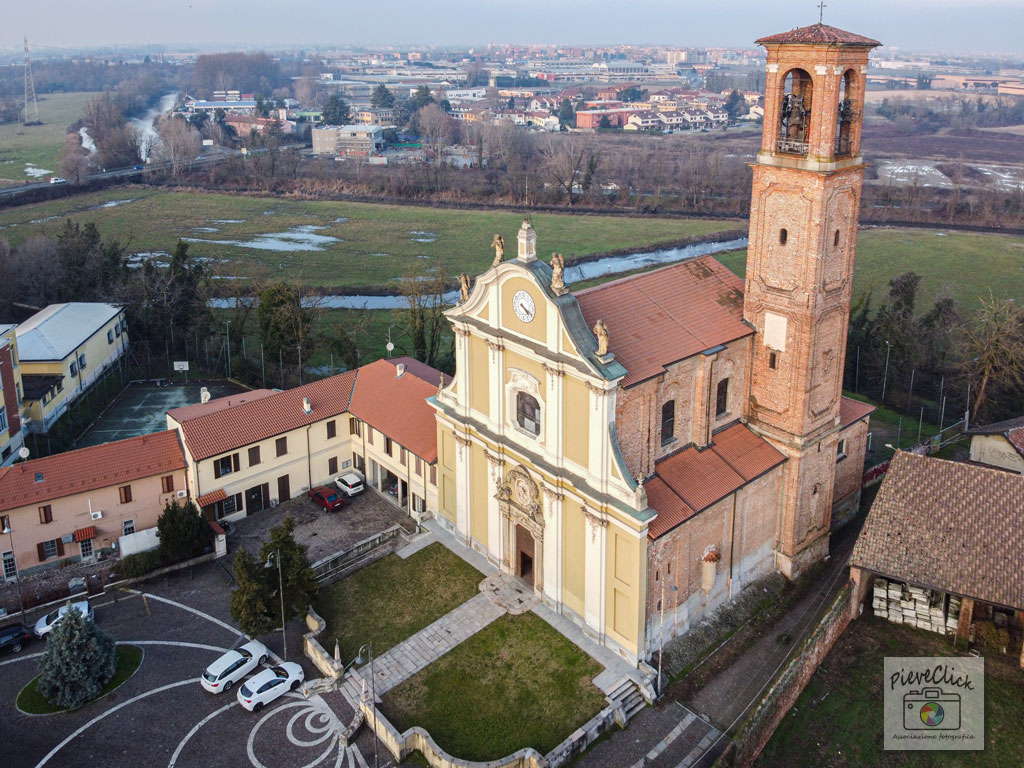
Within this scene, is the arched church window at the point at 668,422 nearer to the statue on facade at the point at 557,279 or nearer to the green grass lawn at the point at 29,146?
the statue on facade at the point at 557,279

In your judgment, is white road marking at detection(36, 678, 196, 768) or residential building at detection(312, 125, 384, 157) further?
residential building at detection(312, 125, 384, 157)

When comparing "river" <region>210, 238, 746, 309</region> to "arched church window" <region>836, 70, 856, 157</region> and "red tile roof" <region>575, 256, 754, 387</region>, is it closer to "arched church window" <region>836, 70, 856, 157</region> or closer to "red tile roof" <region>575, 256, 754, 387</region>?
"red tile roof" <region>575, 256, 754, 387</region>

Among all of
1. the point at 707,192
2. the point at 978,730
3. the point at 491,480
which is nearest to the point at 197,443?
the point at 491,480

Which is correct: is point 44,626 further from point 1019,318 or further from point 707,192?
point 707,192

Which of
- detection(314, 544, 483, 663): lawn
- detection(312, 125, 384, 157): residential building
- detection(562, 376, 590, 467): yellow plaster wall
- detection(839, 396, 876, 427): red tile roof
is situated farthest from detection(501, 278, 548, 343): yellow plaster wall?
detection(312, 125, 384, 157): residential building

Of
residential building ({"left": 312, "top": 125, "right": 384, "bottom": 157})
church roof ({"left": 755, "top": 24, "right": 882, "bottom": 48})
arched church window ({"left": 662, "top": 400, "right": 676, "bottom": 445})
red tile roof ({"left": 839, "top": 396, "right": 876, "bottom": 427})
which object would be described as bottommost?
red tile roof ({"left": 839, "top": 396, "right": 876, "bottom": 427})
